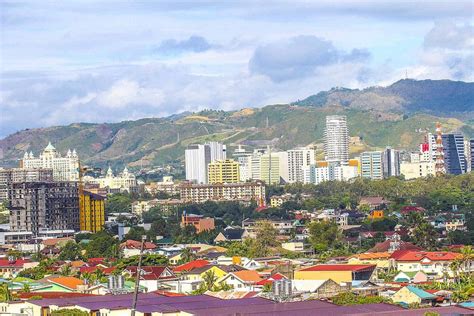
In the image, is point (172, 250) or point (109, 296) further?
point (172, 250)

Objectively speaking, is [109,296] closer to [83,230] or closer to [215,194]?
[83,230]

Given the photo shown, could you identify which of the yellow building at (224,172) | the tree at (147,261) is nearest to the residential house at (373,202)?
the yellow building at (224,172)

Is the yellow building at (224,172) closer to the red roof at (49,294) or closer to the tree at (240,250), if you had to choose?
the tree at (240,250)

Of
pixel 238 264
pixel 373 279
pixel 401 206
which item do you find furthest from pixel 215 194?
pixel 373 279

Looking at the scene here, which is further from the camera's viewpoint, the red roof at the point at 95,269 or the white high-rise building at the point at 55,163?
the white high-rise building at the point at 55,163

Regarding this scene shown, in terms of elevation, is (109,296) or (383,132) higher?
Result: (383,132)

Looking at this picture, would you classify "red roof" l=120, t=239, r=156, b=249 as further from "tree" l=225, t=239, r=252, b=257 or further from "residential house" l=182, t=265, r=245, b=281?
"residential house" l=182, t=265, r=245, b=281

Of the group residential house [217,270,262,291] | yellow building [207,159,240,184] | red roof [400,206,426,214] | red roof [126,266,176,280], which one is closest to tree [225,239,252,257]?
red roof [126,266,176,280]
